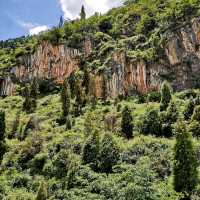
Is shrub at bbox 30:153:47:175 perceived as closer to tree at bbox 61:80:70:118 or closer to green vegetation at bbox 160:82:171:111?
tree at bbox 61:80:70:118

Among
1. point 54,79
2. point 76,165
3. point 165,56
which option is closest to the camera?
point 76,165

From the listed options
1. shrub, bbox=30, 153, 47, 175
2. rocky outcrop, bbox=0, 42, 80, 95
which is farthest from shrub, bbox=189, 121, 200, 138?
rocky outcrop, bbox=0, 42, 80, 95

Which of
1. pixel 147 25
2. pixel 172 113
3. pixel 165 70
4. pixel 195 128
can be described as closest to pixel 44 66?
pixel 147 25

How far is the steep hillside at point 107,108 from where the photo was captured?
200 ft

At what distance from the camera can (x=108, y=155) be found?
68.2 meters

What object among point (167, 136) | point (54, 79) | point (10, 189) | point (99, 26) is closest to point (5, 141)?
point (10, 189)

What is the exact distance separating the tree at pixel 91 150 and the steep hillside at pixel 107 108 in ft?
0.49

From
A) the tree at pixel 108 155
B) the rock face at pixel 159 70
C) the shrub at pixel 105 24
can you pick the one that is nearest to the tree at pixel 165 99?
the rock face at pixel 159 70

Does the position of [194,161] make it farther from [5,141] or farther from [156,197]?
[5,141]

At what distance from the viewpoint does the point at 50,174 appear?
2827 inches

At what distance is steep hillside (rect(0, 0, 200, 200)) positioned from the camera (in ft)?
200

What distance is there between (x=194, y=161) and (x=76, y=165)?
60.3 feet

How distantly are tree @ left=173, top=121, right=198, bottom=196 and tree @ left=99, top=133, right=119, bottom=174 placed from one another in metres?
12.3

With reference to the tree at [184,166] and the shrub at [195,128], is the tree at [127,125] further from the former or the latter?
the tree at [184,166]
